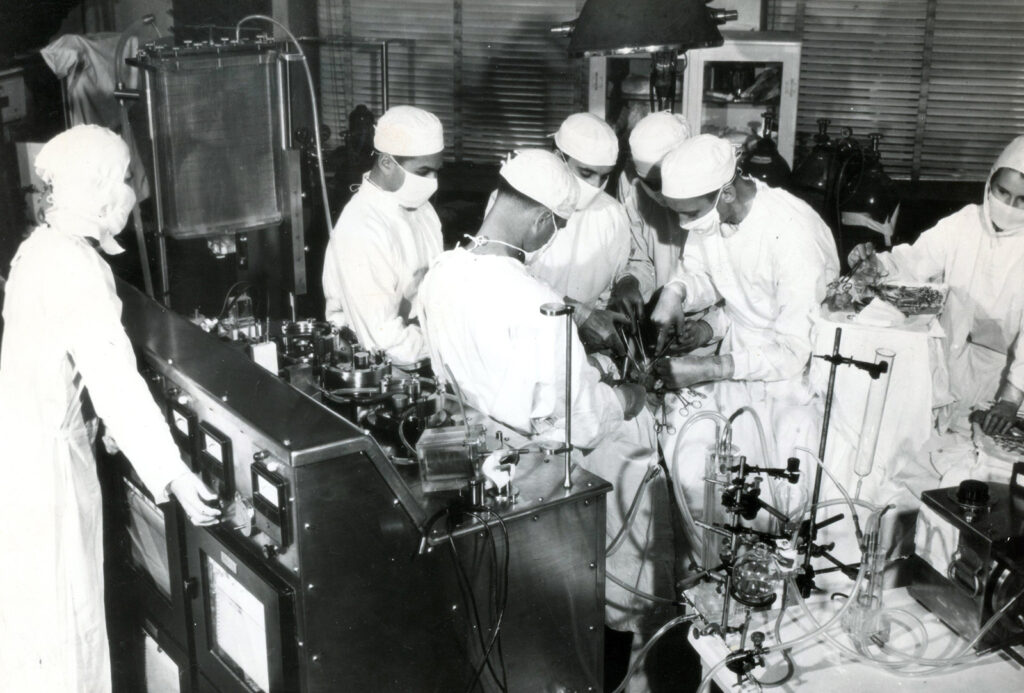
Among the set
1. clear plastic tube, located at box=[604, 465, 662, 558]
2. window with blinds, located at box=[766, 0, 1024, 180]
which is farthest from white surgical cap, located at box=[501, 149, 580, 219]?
window with blinds, located at box=[766, 0, 1024, 180]

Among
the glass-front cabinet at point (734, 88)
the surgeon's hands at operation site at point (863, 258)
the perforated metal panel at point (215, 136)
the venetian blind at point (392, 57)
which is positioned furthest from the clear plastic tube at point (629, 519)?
the venetian blind at point (392, 57)

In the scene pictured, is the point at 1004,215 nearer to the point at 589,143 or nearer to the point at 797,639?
the point at 589,143

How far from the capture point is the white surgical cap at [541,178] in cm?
Answer: 261

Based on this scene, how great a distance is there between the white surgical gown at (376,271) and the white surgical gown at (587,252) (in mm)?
648

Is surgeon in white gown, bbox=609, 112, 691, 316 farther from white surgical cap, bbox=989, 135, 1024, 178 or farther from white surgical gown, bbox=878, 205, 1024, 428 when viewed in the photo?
white surgical cap, bbox=989, 135, 1024, 178

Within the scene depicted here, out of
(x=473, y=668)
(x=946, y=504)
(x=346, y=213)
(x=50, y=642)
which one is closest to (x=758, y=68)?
(x=346, y=213)

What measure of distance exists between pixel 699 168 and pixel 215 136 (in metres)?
1.72

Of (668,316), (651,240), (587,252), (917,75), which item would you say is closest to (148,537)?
(668,316)

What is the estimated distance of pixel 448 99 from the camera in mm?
6324

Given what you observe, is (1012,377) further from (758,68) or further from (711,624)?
(758,68)

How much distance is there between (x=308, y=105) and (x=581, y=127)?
221cm

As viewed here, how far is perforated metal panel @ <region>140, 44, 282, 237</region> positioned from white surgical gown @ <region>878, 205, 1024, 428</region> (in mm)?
2360

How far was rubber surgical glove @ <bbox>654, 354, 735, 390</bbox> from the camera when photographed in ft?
10.4

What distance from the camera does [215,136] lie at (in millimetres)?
3359
